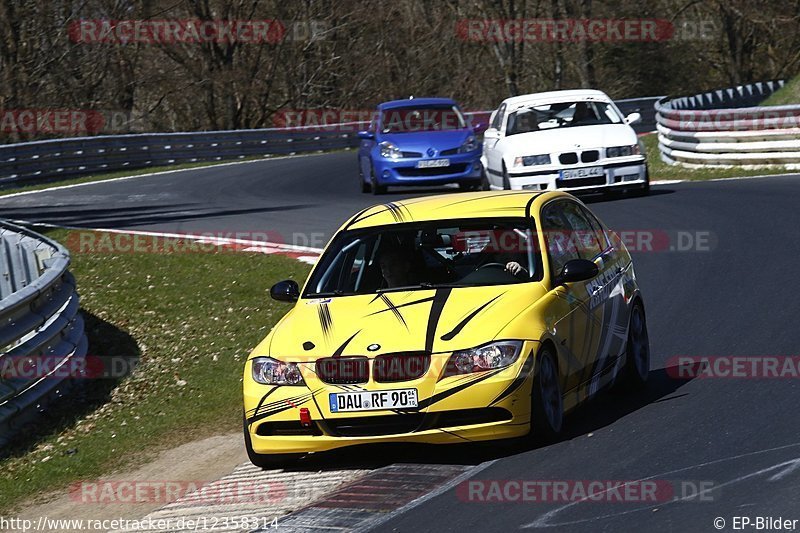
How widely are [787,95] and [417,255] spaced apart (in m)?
34.0

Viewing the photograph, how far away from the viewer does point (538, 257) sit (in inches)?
333

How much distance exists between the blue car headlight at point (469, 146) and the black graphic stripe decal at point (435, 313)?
15.6 meters

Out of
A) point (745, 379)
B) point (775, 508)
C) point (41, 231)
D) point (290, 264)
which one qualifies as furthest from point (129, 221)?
point (775, 508)

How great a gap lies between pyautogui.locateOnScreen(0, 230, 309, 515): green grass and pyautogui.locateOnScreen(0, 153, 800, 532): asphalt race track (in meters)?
2.64

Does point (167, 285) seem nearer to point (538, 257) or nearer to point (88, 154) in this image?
point (538, 257)

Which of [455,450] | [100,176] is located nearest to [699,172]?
[100,176]

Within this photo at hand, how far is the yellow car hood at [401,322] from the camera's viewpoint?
7523 millimetres

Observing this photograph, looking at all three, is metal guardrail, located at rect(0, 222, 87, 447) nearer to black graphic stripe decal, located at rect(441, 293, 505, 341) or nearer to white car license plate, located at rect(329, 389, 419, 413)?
white car license plate, located at rect(329, 389, 419, 413)

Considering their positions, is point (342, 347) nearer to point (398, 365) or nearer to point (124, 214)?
point (398, 365)

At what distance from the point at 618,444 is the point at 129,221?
51.0 ft

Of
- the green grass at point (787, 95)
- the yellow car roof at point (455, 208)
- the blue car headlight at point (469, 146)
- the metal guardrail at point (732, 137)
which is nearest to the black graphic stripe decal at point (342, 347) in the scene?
the yellow car roof at point (455, 208)

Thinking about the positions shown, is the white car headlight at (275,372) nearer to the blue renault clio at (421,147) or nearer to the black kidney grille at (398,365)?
the black kidney grille at (398,365)

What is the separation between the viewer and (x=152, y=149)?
118ft

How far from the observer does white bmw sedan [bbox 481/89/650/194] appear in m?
20.1
